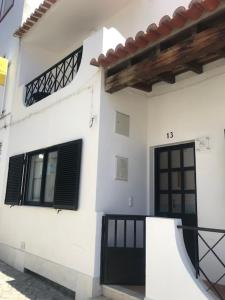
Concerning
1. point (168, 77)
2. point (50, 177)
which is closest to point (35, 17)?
point (50, 177)

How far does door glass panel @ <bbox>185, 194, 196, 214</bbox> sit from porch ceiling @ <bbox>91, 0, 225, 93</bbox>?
2.24 meters

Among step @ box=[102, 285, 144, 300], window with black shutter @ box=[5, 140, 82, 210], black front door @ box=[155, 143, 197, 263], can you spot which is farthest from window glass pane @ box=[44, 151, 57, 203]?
step @ box=[102, 285, 144, 300]

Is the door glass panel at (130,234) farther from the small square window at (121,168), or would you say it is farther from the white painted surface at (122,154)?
the small square window at (121,168)

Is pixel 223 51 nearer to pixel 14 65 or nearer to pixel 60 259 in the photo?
pixel 60 259

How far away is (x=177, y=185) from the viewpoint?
21.0 feet

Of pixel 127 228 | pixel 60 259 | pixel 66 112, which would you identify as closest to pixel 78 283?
pixel 60 259

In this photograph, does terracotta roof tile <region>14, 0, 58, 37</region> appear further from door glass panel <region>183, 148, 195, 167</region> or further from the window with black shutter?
door glass panel <region>183, 148, 195, 167</region>

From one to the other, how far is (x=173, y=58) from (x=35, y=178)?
4741 mm

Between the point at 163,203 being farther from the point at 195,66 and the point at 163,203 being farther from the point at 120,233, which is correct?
the point at 195,66

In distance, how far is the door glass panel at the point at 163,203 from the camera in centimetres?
652

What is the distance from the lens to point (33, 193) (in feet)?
25.9

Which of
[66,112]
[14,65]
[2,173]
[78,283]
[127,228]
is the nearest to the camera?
[78,283]

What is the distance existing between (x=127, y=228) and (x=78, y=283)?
1.33 m

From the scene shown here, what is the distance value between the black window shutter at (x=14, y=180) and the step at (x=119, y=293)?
12.0 ft
